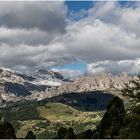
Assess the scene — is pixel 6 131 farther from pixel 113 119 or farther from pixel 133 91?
pixel 133 91

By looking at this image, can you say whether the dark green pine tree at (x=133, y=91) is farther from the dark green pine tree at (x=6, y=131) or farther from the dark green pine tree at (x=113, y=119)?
the dark green pine tree at (x=6, y=131)

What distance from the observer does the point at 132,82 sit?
192 ft

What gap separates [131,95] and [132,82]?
183 centimetres

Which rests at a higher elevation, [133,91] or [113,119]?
[133,91]

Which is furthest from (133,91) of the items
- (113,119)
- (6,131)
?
(6,131)

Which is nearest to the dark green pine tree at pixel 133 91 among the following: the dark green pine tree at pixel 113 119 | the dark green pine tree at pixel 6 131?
the dark green pine tree at pixel 113 119

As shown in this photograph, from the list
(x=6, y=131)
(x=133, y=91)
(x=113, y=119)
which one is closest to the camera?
(x=133, y=91)

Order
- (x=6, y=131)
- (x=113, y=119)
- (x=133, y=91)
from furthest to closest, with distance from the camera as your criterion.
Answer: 1. (x=6, y=131)
2. (x=113, y=119)
3. (x=133, y=91)

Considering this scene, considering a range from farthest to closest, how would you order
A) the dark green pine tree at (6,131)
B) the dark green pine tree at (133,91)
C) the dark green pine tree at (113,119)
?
the dark green pine tree at (6,131) < the dark green pine tree at (113,119) < the dark green pine tree at (133,91)

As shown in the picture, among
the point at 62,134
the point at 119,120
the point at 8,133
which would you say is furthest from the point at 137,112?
the point at 62,134

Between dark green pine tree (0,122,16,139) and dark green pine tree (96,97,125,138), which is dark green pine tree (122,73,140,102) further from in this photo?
dark green pine tree (0,122,16,139)

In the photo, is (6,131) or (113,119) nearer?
(113,119)

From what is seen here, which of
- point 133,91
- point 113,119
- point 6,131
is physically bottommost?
point 6,131

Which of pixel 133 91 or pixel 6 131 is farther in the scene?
pixel 6 131
